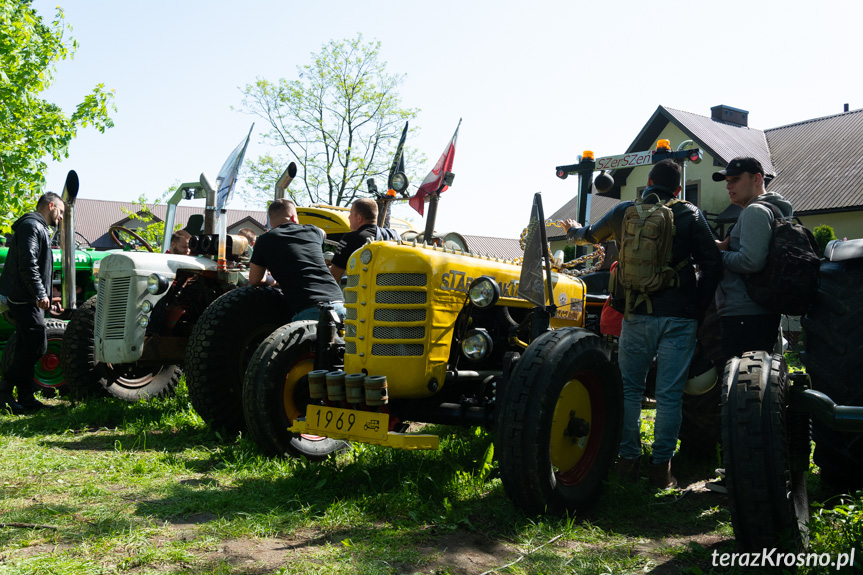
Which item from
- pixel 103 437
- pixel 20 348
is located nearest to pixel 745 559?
pixel 103 437

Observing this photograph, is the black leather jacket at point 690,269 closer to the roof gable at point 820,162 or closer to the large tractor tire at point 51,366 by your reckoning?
the large tractor tire at point 51,366

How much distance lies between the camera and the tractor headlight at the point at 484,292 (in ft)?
13.9

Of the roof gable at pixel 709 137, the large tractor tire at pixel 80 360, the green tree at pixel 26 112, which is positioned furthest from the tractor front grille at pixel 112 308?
the roof gable at pixel 709 137

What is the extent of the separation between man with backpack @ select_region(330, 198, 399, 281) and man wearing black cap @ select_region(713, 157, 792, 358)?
2.53m

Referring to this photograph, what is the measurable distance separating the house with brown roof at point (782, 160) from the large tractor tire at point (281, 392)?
18793 millimetres

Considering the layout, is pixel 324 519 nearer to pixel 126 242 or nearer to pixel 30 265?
pixel 30 265

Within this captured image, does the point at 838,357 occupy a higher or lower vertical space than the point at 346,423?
higher

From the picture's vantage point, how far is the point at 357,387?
162 inches

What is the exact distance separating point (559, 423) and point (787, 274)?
1488 millimetres

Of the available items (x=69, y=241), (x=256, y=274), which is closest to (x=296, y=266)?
(x=256, y=274)

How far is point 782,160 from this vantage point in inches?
1062

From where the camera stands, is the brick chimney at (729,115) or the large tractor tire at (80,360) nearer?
the large tractor tire at (80,360)
